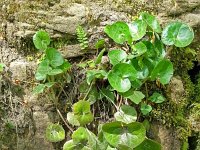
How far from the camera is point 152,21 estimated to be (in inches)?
68.1

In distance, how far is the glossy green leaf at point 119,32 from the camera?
1.73 meters

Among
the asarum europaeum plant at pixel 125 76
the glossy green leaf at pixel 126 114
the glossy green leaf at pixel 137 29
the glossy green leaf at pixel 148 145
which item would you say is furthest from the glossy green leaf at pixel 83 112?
the glossy green leaf at pixel 137 29

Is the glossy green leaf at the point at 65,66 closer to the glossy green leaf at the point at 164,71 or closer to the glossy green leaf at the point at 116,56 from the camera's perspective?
the glossy green leaf at the point at 116,56

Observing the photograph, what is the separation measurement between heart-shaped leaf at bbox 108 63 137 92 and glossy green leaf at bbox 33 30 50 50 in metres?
0.28

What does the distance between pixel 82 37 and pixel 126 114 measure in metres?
0.35

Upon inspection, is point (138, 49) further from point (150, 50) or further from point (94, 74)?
point (94, 74)

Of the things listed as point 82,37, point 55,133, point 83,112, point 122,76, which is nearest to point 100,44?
point 82,37

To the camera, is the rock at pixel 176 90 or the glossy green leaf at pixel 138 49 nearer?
the glossy green leaf at pixel 138 49

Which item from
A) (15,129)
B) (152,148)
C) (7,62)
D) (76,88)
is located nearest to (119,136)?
(152,148)

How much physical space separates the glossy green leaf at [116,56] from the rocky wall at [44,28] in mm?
126

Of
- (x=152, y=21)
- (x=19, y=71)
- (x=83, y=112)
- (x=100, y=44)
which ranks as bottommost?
(x=83, y=112)

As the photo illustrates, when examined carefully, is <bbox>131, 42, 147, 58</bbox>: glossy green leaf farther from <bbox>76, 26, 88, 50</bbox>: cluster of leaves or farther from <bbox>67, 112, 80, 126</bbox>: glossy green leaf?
<bbox>67, 112, 80, 126</bbox>: glossy green leaf

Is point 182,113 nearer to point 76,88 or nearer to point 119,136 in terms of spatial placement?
point 119,136

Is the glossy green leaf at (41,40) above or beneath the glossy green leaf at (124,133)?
above
